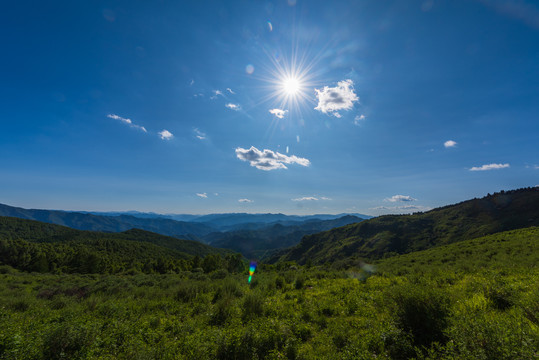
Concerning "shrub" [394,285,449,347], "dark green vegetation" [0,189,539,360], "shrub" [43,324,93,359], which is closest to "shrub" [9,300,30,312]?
"dark green vegetation" [0,189,539,360]

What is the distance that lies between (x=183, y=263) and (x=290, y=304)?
7945cm

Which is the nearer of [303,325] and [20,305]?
[303,325]

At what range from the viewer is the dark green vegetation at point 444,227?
9465 cm

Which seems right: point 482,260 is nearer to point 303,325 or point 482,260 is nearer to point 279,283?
point 279,283

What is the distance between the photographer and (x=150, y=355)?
5133 millimetres

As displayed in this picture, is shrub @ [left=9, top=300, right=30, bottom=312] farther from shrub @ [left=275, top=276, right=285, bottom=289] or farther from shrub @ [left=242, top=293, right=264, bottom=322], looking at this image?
shrub @ [left=275, top=276, right=285, bottom=289]

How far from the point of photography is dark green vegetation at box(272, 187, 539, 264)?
311 feet

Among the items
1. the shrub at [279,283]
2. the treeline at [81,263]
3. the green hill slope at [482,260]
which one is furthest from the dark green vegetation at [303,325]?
the treeline at [81,263]

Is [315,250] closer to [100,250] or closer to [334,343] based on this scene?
[100,250]

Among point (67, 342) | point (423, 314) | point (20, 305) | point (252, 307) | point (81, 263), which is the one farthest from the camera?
point (81, 263)

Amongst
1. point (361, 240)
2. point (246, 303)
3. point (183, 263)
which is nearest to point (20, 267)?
point (183, 263)

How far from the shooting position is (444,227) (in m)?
114

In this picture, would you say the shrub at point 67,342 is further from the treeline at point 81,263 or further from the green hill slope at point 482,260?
the treeline at point 81,263

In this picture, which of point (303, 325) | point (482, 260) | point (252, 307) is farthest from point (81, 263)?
point (482, 260)
